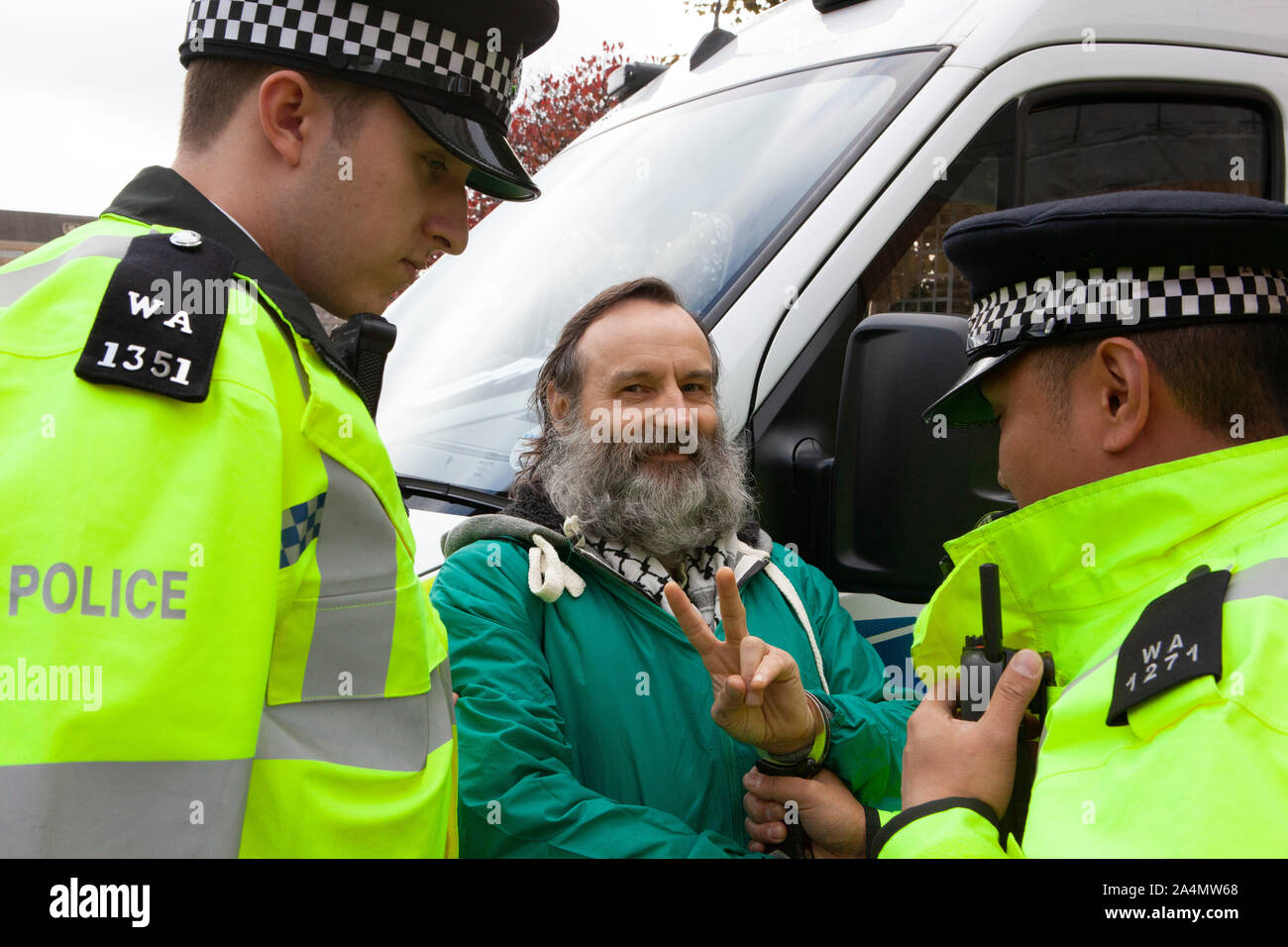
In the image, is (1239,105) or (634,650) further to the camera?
(1239,105)

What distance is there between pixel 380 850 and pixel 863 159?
1880 mm

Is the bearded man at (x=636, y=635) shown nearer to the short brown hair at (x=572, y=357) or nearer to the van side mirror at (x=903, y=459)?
the short brown hair at (x=572, y=357)

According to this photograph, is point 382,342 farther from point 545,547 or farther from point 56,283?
point 545,547

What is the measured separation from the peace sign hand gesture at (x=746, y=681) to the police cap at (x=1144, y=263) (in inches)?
26.4

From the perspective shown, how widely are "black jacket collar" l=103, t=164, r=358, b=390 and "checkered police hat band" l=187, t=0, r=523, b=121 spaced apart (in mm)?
205

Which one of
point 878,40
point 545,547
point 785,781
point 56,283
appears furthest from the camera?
point 878,40

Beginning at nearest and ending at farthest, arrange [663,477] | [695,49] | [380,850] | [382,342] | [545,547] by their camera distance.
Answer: [380,850] → [382,342] → [545,547] → [663,477] → [695,49]

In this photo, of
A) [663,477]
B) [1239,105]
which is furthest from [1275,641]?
[1239,105]

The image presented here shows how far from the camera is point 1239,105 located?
2838mm

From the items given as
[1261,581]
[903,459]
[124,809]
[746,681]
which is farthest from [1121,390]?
[124,809]

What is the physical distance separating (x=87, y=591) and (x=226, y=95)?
72 centimetres

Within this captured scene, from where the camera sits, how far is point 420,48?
147cm

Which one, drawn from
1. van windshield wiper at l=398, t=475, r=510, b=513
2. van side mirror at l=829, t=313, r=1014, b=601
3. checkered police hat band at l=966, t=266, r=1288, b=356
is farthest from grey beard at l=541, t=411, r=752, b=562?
checkered police hat band at l=966, t=266, r=1288, b=356

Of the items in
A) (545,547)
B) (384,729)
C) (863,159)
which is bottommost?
(384,729)
